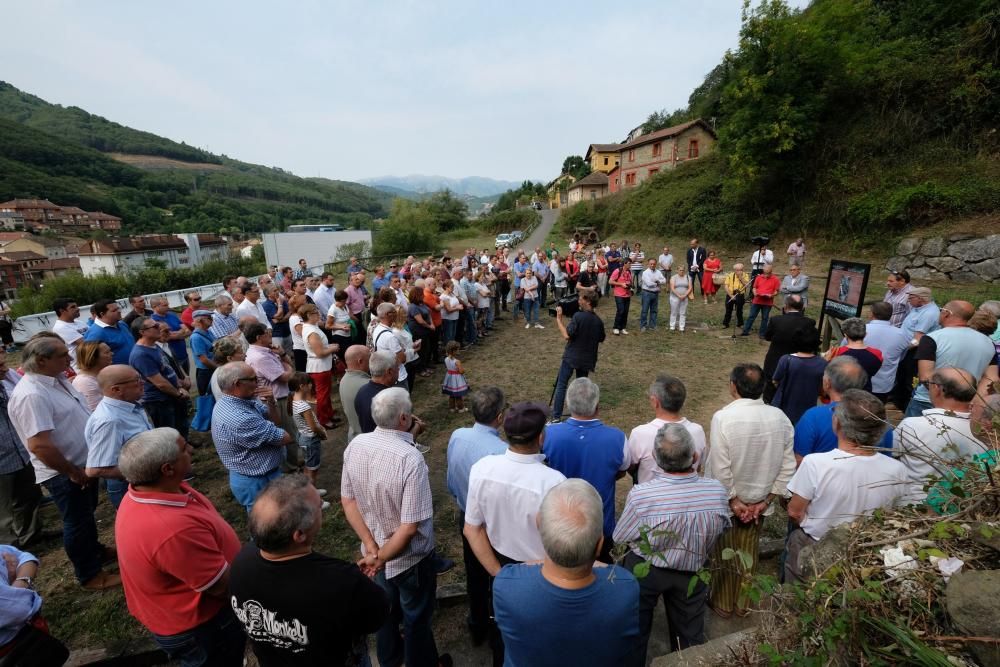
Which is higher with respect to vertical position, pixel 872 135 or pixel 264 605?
pixel 872 135

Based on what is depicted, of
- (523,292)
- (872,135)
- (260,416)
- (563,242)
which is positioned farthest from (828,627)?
(563,242)

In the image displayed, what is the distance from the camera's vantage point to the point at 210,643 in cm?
224

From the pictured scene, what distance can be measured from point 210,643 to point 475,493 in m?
1.55

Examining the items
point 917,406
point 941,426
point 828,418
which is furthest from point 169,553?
point 917,406

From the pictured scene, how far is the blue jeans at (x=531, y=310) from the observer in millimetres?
11203

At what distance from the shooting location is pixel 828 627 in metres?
1.38

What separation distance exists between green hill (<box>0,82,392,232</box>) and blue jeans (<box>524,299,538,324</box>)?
94690 millimetres

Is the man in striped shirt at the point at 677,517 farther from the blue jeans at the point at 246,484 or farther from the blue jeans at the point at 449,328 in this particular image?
the blue jeans at the point at 449,328

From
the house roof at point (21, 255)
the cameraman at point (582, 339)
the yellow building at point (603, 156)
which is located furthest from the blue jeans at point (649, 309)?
the house roof at point (21, 255)

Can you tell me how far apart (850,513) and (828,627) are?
3.81ft

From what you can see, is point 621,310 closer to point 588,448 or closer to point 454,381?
point 454,381

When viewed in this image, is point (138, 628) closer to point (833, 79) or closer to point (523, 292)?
point (523, 292)

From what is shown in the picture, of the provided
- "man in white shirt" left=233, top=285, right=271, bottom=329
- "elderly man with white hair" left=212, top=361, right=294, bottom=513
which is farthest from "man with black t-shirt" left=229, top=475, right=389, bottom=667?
"man in white shirt" left=233, top=285, right=271, bottom=329

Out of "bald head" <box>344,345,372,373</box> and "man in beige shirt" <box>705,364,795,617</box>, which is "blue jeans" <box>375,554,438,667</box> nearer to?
"man in beige shirt" <box>705,364,795,617</box>
